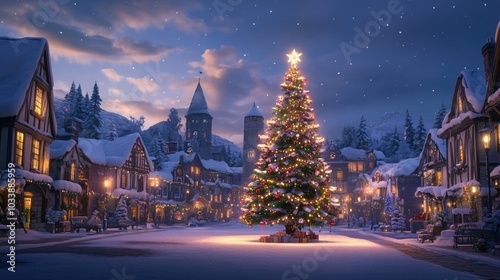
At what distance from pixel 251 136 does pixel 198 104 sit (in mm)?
21216

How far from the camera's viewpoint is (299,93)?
29797mm

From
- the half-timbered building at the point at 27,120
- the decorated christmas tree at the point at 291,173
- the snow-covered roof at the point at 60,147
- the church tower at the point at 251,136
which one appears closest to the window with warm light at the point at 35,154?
the half-timbered building at the point at 27,120

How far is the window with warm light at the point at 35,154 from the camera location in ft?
107

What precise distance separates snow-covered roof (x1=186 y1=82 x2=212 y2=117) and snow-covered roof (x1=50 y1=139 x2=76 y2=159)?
97285mm

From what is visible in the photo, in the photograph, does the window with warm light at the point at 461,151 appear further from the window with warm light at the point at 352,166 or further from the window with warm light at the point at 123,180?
the window with warm light at the point at 352,166

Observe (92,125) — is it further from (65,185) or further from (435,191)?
(435,191)

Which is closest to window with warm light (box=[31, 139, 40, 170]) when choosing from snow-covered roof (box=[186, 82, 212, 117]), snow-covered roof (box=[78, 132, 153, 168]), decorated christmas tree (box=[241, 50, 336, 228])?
decorated christmas tree (box=[241, 50, 336, 228])

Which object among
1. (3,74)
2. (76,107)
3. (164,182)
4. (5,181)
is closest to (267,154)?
(5,181)

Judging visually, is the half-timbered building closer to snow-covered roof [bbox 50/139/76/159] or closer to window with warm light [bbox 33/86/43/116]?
window with warm light [bbox 33/86/43/116]

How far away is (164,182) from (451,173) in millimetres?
47838

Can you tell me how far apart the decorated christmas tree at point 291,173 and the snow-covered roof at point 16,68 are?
47.6 feet

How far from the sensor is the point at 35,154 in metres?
33.0

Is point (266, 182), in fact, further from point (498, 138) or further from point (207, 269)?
point (207, 269)

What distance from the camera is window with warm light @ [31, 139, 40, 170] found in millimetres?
32472
